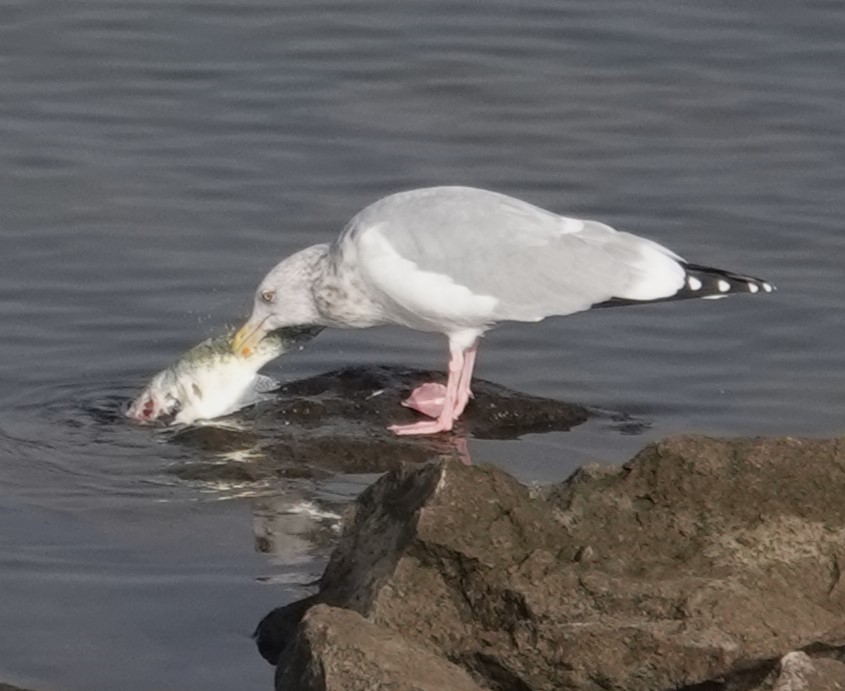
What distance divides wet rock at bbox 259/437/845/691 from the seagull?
9.88 feet

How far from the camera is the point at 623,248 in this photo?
862 cm

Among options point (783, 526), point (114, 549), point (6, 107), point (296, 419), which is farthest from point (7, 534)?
point (6, 107)

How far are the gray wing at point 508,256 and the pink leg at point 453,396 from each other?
0.24m

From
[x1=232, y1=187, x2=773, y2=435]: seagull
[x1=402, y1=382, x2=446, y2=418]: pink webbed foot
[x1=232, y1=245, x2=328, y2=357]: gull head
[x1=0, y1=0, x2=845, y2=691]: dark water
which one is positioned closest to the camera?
[x1=0, y1=0, x2=845, y2=691]: dark water

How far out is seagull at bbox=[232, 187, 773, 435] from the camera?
8445mm

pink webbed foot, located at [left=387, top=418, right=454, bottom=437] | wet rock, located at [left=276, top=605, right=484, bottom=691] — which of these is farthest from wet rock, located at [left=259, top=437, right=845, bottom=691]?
pink webbed foot, located at [left=387, top=418, right=454, bottom=437]

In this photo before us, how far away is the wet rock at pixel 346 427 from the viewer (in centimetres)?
779

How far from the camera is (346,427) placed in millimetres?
8242

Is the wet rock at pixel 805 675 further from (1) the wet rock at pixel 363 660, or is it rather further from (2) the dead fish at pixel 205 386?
(2) the dead fish at pixel 205 386

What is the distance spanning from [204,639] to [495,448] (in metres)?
2.54

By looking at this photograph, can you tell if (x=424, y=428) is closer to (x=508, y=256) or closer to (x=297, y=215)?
(x=508, y=256)

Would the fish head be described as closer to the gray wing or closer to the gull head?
the gull head

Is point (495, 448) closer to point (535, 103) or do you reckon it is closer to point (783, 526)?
point (783, 526)

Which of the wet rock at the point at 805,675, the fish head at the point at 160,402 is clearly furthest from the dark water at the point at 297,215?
the wet rock at the point at 805,675
